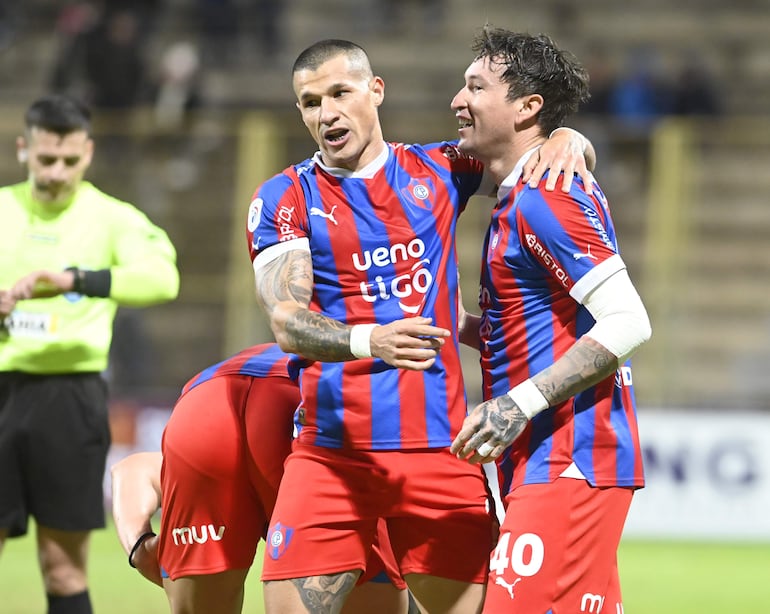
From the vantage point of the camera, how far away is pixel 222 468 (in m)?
5.00

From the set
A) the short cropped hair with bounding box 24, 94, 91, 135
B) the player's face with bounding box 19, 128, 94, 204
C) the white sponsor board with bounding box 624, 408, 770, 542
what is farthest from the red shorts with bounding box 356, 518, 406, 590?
the white sponsor board with bounding box 624, 408, 770, 542

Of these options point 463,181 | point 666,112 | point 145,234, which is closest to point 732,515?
point 666,112

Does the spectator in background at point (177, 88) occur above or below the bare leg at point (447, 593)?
above

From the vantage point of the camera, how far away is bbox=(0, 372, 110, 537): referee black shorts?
6395 millimetres

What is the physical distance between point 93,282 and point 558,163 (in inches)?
99.2

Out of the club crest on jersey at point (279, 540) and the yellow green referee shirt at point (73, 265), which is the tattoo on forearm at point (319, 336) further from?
the yellow green referee shirt at point (73, 265)

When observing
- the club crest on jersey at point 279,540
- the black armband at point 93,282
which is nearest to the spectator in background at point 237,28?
the black armband at point 93,282

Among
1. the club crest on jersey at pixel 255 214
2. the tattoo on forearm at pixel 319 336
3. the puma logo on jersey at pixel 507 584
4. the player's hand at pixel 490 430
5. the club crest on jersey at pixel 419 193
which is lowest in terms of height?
the puma logo on jersey at pixel 507 584

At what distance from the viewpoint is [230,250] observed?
46.4ft

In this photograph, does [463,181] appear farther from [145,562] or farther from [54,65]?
[54,65]

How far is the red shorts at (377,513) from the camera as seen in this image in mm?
4512

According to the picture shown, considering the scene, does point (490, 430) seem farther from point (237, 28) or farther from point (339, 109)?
point (237, 28)

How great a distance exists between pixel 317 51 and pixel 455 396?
49.5 inches

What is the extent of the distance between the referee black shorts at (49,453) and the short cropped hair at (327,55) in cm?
241
